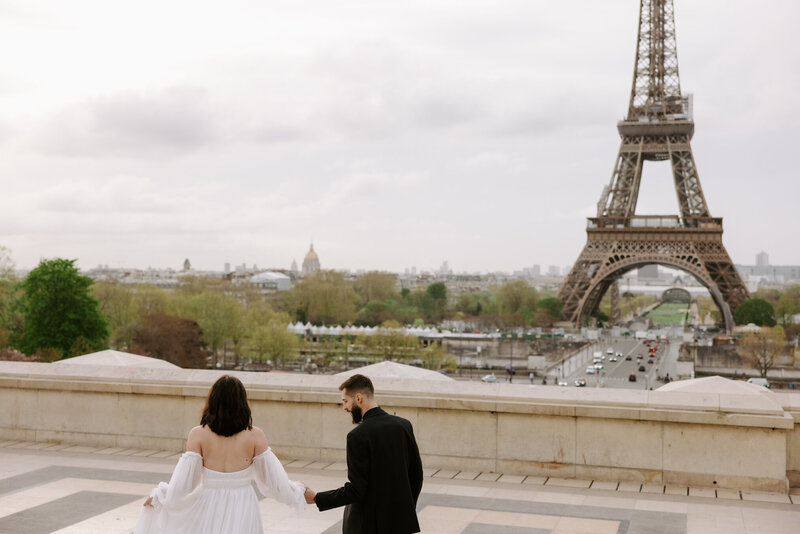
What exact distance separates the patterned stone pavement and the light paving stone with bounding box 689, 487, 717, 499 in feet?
0.04

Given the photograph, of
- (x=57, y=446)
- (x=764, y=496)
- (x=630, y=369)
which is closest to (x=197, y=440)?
(x=764, y=496)

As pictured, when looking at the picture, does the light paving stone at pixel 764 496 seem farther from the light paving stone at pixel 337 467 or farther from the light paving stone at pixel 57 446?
the light paving stone at pixel 57 446

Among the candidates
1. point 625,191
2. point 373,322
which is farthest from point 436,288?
point 625,191

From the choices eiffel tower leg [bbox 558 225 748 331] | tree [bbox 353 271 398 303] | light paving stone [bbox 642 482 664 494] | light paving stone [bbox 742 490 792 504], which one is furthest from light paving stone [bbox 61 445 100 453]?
tree [bbox 353 271 398 303]

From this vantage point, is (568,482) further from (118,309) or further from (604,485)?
(118,309)

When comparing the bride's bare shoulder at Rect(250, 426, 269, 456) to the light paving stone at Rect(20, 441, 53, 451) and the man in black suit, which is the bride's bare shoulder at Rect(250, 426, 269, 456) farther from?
the light paving stone at Rect(20, 441, 53, 451)

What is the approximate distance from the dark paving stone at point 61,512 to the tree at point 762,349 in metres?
65.7

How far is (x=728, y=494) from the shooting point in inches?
389

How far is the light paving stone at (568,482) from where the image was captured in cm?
1033

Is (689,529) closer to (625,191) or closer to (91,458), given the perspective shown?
(91,458)

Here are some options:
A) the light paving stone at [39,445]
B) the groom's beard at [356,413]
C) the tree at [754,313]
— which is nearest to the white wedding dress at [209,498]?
the groom's beard at [356,413]

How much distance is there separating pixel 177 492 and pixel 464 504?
4.56 meters

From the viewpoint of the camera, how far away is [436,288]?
5832 inches

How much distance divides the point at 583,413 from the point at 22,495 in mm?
6485
